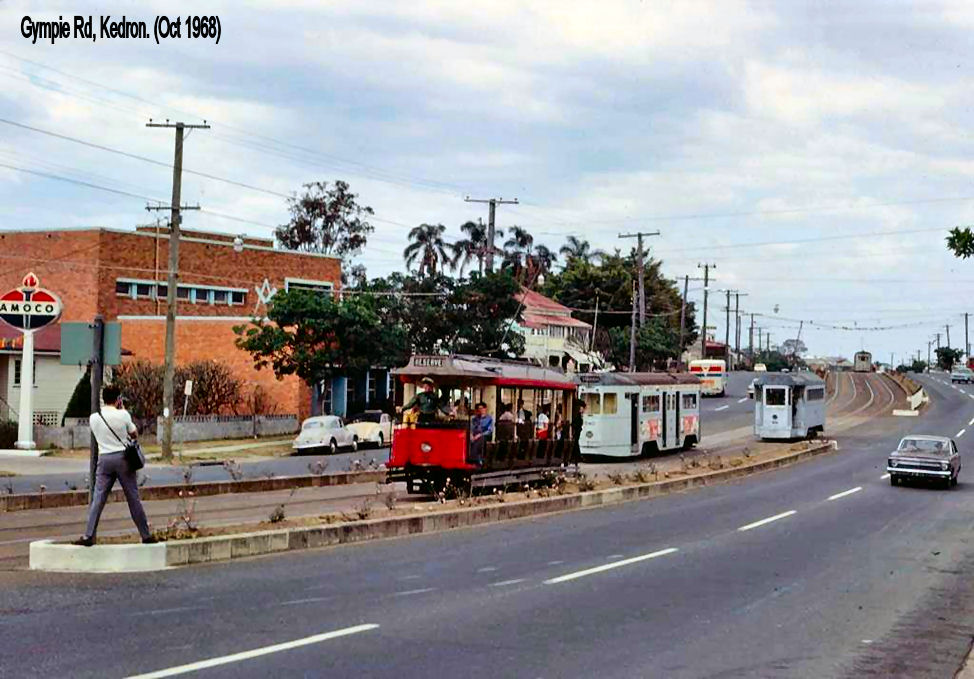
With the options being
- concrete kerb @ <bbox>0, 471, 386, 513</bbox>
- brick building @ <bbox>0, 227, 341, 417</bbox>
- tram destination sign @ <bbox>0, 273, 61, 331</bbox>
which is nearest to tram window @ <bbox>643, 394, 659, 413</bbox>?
concrete kerb @ <bbox>0, 471, 386, 513</bbox>

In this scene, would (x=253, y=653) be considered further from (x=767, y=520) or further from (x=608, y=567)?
(x=767, y=520)

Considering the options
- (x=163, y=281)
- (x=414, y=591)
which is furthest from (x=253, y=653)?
(x=163, y=281)

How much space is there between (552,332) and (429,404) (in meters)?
76.3

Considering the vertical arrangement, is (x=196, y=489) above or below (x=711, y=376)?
below

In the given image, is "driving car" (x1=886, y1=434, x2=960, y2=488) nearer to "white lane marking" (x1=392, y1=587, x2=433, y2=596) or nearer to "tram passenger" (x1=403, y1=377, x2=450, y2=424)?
"tram passenger" (x1=403, y1=377, x2=450, y2=424)

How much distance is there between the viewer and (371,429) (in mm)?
48750

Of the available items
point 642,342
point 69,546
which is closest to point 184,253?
point 642,342

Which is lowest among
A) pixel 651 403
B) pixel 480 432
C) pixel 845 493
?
pixel 845 493

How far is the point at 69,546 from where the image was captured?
42.9 feet

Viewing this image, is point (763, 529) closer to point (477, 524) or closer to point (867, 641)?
point (477, 524)

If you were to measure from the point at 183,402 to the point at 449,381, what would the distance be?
31107 mm

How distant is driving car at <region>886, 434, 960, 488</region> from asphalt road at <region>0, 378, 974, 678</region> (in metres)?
13.2

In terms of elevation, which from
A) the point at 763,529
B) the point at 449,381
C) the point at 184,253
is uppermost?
the point at 184,253

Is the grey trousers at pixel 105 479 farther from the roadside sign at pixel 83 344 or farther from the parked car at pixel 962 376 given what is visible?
the parked car at pixel 962 376
